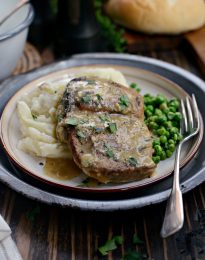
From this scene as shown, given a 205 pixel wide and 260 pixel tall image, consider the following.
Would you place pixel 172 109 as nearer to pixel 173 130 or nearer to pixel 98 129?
pixel 173 130

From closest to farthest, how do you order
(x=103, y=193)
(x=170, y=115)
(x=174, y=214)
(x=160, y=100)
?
(x=174, y=214) → (x=103, y=193) → (x=170, y=115) → (x=160, y=100)

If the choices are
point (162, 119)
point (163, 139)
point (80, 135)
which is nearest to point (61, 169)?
point (80, 135)

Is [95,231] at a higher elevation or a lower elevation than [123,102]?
lower

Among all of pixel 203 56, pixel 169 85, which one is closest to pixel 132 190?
pixel 169 85

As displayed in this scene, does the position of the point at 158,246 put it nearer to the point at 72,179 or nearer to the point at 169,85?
the point at 72,179

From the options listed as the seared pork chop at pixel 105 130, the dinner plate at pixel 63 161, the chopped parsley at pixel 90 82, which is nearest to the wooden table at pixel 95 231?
the dinner plate at pixel 63 161

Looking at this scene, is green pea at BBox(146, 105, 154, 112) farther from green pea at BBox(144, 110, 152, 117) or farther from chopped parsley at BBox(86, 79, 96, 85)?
A: chopped parsley at BBox(86, 79, 96, 85)

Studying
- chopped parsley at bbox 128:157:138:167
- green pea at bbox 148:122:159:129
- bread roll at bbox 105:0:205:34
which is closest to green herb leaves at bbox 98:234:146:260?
chopped parsley at bbox 128:157:138:167
